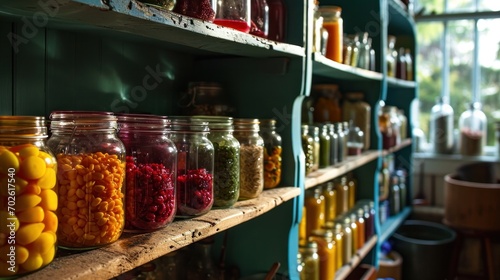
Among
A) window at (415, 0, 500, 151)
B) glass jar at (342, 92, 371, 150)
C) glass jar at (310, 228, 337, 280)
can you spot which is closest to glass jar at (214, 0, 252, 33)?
glass jar at (310, 228, 337, 280)

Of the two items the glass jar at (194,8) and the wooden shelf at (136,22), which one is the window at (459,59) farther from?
the glass jar at (194,8)

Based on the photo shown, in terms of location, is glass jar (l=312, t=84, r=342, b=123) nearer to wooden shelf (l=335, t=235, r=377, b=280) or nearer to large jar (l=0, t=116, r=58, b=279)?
wooden shelf (l=335, t=235, r=377, b=280)

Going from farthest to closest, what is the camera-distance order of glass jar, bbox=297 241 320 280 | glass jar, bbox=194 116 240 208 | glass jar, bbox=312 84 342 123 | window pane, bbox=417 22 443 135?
window pane, bbox=417 22 443 135, glass jar, bbox=312 84 342 123, glass jar, bbox=297 241 320 280, glass jar, bbox=194 116 240 208

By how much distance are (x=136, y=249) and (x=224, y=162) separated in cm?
35

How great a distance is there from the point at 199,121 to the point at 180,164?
10 centimetres

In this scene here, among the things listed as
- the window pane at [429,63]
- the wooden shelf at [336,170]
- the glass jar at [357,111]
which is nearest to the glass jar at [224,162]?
the wooden shelf at [336,170]

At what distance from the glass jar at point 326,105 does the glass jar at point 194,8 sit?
1276mm

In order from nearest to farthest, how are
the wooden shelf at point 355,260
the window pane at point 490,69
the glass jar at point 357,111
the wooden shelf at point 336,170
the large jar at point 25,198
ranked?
the large jar at point 25,198 < the wooden shelf at point 336,170 < the wooden shelf at point 355,260 < the glass jar at point 357,111 < the window pane at point 490,69

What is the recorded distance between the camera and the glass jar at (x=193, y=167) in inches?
38.4

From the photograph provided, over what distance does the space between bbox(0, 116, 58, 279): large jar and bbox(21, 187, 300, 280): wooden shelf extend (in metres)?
0.03

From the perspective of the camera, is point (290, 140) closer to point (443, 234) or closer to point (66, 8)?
point (66, 8)

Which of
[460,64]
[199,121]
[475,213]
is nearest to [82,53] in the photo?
[199,121]

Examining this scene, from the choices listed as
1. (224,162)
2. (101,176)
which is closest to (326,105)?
(224,162)

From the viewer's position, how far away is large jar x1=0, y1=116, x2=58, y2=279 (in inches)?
24.9
